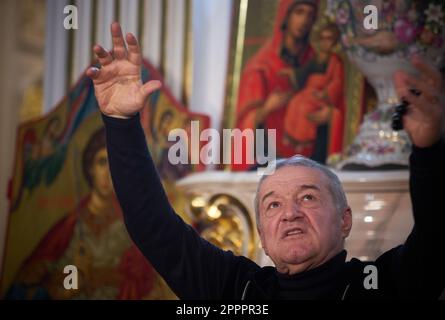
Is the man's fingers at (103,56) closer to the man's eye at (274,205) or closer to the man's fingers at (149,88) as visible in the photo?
the man's fingers at (149,88)

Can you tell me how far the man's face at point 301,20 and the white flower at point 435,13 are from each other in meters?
0.34

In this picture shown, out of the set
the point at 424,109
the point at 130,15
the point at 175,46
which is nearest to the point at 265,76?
the point at 175,46

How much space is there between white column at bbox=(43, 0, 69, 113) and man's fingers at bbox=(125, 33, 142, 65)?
38.2 inches

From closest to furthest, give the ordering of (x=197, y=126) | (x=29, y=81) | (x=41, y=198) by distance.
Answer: (x=197, y=126)
(x=41, y=198)
(x=29, y=81)

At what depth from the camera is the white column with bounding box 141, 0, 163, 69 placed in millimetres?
2279

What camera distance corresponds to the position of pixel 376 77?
79.3 inches

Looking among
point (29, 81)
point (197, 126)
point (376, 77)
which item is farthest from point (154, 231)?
point (29, 81)

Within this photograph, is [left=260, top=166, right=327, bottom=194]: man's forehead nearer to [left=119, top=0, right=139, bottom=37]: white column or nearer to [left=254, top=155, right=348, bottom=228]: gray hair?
[left=254, top=155, right=348, bottom=228]: gray hair

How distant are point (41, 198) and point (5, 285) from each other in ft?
0.96

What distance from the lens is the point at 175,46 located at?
2.28 meters

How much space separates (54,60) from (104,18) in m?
0.23

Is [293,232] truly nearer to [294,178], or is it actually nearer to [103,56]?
[294,178]

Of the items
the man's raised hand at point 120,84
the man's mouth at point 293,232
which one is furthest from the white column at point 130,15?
the man's mouth at point 293,232

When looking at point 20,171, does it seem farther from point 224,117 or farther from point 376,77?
point 376,77
